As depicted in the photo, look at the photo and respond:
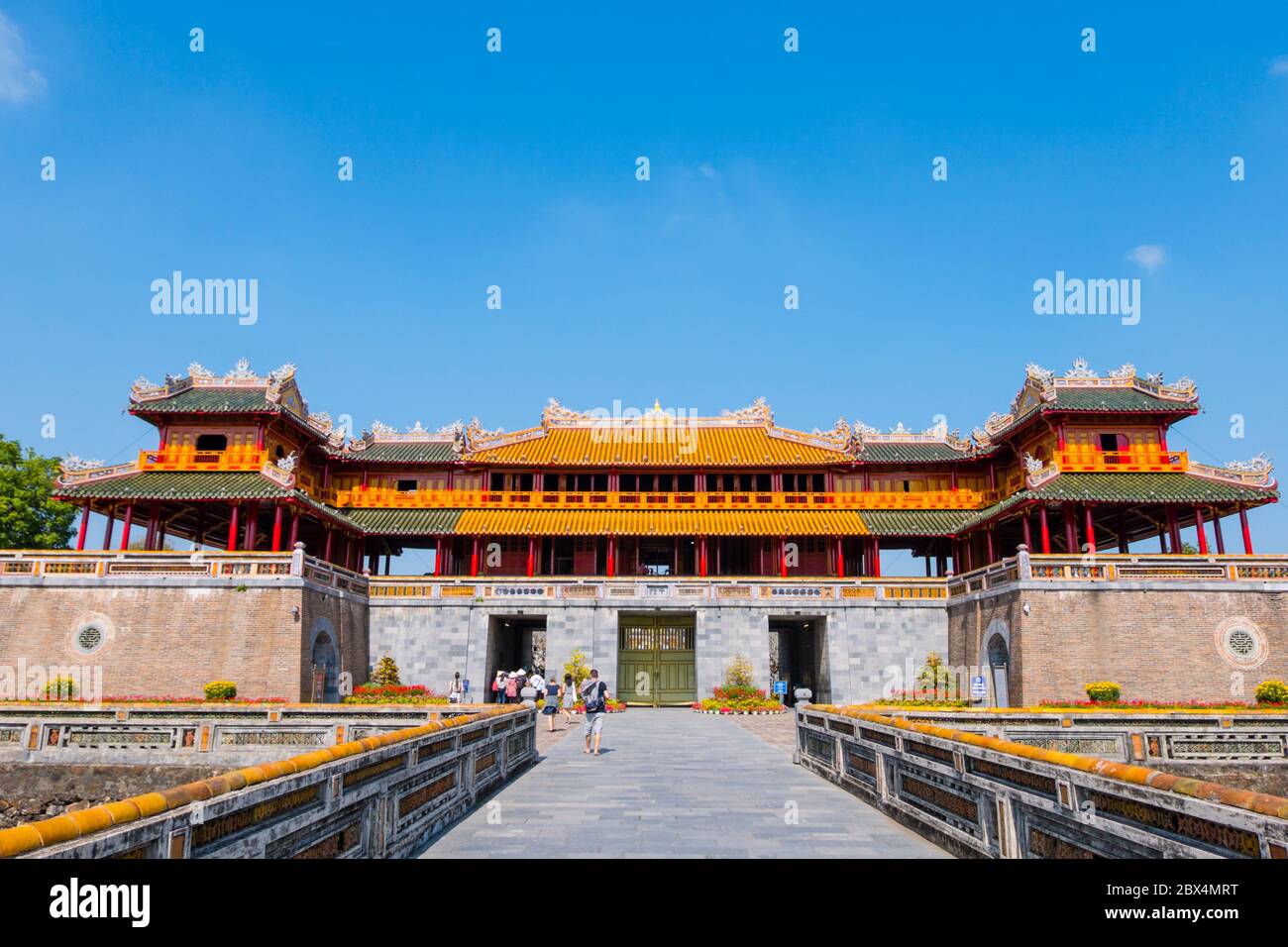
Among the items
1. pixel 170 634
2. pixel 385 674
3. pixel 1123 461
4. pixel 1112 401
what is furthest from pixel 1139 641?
pixel 170 634

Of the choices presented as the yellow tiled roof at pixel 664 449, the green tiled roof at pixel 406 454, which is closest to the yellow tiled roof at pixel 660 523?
the yellow tiled roof at pixel 664 449

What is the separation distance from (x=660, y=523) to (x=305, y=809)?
30584mm

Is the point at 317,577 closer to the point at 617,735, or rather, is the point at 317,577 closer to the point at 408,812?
the point at 617,735

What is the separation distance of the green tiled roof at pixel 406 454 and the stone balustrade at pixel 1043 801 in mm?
30412

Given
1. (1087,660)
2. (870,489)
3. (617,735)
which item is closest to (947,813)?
(617,735)

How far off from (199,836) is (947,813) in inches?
270

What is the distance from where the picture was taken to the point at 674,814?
9.79 metres

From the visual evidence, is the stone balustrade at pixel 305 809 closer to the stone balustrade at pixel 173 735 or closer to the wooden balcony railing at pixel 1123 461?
the stone balustrade at pixel 173 735

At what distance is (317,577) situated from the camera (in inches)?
1080

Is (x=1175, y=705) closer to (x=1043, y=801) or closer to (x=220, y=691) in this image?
(x=1043, y=801)

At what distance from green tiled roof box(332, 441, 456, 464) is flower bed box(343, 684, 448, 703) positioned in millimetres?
12531

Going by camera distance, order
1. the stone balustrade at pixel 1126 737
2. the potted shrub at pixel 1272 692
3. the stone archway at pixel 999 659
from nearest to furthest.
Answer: the stone balustrade at pixel 1126 737
the potted shrub at pixel 1272 692
the stone archway at pixel 999 659

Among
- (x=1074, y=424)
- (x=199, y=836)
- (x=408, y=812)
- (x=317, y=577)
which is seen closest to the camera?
(x=199, y=836)

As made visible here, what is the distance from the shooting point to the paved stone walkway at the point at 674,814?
8.05 metres
